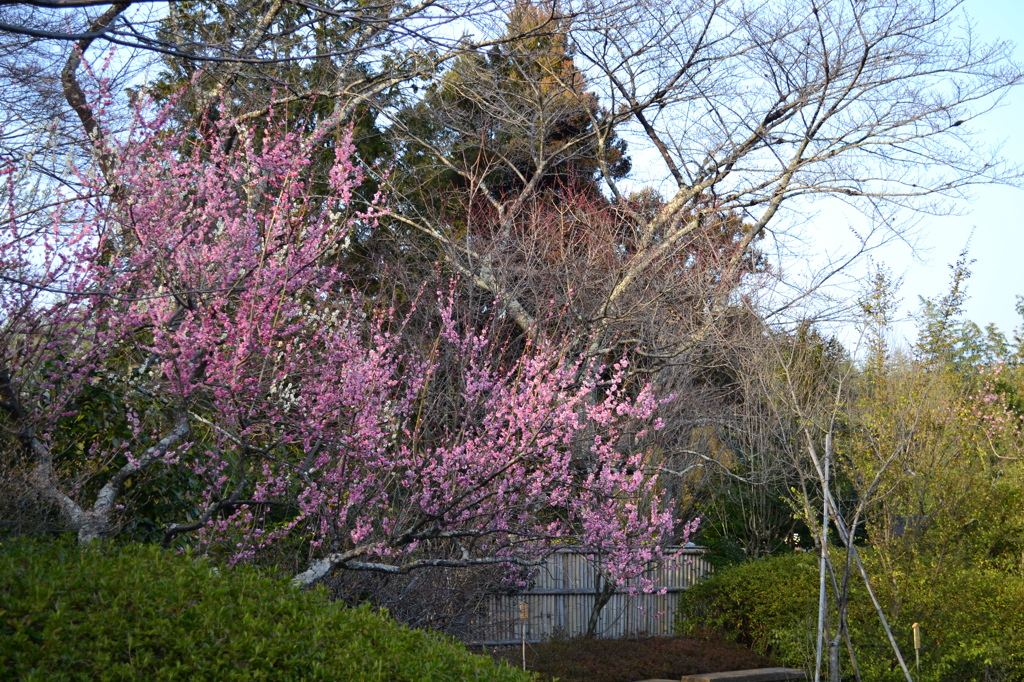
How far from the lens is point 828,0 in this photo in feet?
38.9

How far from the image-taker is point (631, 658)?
8.70 m

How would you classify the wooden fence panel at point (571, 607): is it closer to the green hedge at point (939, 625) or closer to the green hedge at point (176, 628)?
the green hedge at point (939, 625)

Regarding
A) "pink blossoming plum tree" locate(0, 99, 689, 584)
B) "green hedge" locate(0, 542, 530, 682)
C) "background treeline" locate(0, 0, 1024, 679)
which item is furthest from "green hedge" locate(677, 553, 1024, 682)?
"green hedge" locate(0, 542, 530, 682)

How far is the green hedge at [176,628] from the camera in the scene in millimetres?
2906

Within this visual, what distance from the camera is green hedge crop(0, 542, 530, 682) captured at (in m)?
2.91

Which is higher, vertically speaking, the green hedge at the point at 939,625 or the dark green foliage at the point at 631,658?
the green hedge at the point at 939,625

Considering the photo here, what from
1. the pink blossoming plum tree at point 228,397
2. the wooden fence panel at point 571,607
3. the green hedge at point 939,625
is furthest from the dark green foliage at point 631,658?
the pink blossoming plum tree at point 228,397

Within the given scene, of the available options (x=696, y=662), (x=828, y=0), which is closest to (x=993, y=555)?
(x=696, y=662)

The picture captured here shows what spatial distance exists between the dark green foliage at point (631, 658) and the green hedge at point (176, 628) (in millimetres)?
4281

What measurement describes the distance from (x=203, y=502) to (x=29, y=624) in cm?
331

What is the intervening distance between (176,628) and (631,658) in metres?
6.41

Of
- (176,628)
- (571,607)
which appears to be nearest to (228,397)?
(176,628)

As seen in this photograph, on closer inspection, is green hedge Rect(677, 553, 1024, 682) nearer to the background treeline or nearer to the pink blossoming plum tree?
the background treeline

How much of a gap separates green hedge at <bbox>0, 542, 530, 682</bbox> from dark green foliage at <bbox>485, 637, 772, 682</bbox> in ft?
14.0
